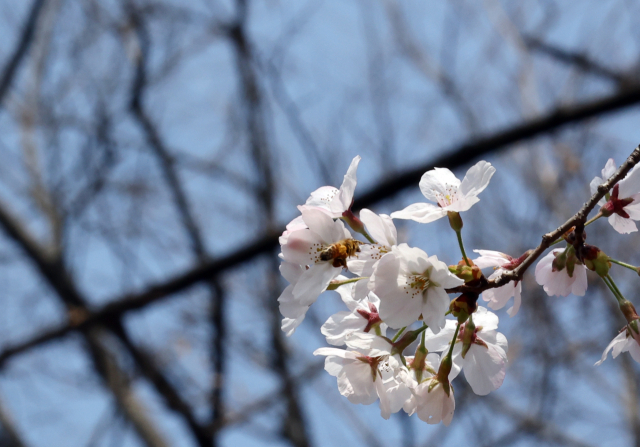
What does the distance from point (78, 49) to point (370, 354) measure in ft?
16.0

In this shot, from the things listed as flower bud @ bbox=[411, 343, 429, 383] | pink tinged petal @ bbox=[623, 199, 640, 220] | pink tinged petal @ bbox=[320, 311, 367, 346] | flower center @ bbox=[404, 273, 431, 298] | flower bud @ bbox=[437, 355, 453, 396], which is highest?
flower center @ bbox=[404, 273, 431, 298]

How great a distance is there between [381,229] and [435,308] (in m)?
0.17

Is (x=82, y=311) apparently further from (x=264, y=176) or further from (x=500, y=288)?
(x=500, y=288)

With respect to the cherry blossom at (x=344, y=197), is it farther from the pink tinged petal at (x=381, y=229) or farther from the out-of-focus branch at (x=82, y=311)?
the out-of-focus branch at (x=82, y=311)

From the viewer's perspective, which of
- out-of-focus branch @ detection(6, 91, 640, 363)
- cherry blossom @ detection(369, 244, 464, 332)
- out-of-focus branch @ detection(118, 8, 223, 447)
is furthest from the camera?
out-of-focus branch @ detection(118, 8, 223, 447)

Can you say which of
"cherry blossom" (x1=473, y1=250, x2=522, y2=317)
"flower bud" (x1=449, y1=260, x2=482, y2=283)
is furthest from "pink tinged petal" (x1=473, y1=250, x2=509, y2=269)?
"flower bud" (x1=449, y1=260, x2=482, y2=283)

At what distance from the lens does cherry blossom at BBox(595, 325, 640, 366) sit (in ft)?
3.40

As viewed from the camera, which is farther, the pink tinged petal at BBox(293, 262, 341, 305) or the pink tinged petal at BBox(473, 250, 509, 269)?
the pink tinged petal at BBox(473, 250, 509, 269)

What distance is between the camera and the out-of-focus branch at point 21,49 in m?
4.64

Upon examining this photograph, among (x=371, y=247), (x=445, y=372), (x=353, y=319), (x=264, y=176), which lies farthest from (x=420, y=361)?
(x=264, y=176)

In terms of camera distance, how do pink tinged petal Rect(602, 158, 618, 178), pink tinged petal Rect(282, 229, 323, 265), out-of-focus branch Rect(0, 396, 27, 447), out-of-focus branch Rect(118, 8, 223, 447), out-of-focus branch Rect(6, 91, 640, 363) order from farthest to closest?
out-of-focus branch Rect(0, 396, 27, 447) → out-of-focus branch Rect(118, 8, 223, 447) → out-of-focus branch Rect(6, 91, 640, 363) → pink tinged petal Rect(602, 158, 618, 178) → pink tinged petal Rect(282, 229, 323, 265)

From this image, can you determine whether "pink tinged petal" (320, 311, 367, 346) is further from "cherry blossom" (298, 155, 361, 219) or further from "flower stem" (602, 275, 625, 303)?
"flower stem" (602, 275, 625, 303)

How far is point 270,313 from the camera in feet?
15.3

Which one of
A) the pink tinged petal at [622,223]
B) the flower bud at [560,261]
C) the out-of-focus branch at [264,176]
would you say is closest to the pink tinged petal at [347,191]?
the flower bud at [560,261]
